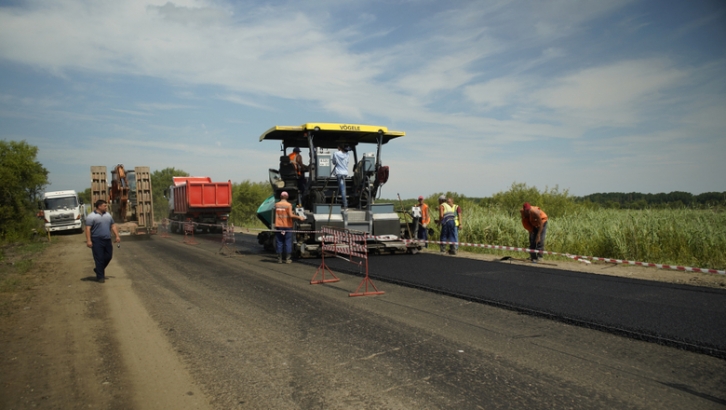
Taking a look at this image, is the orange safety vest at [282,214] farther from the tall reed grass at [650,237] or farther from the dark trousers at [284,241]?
the tall reed grass at [650,237]

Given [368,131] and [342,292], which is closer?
[342,292]

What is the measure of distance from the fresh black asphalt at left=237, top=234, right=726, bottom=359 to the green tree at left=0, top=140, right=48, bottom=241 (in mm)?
16127

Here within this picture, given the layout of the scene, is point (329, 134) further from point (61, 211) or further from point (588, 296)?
point (61, 211)

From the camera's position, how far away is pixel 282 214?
11.2 m

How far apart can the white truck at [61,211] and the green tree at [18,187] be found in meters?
1.38

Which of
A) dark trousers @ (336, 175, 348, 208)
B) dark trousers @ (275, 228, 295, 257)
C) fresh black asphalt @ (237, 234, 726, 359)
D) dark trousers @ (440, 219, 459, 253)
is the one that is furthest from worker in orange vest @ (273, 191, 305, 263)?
dark trousers @ (440, 219, 459, 253)

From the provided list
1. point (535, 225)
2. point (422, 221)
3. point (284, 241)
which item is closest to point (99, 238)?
point (284, 241)

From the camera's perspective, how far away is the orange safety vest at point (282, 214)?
11148mm

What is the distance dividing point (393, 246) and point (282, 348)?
724 centimetres

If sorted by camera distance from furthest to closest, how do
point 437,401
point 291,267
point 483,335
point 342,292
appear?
point 291,267, point 342,292, point 483,335, point 437,401

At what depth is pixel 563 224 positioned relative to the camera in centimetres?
1429

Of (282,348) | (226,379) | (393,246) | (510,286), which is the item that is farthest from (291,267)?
(226,379)

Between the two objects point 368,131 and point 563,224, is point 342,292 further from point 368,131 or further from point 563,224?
point 563,224

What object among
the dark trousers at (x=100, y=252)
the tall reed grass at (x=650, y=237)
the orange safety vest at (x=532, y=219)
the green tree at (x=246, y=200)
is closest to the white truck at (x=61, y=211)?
the green tree at (x=246, y=200)
